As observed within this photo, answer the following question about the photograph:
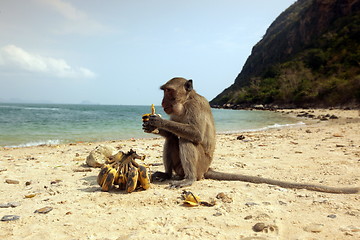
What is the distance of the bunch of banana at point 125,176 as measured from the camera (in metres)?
4.25

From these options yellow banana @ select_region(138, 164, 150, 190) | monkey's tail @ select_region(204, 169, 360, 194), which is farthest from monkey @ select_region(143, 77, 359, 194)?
yellow banana @ select_region(138, 164, 150, 190)

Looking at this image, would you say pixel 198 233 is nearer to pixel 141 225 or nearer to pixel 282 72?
pixel 141 225

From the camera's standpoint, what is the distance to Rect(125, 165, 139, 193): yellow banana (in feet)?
13.8

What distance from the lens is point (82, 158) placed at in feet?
26.0

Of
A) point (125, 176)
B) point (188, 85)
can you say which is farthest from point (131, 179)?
point (188, 85)

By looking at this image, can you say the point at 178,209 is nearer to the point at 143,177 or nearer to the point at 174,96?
the point at 143,177

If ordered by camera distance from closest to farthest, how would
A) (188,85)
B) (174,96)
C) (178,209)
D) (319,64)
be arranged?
1. (178,209)
2. (174,96)
3. (188,85)
4. (319,64)

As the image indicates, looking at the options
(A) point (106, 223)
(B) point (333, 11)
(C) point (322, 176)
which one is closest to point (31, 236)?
(A) point (106, 223)

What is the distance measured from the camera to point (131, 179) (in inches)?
166

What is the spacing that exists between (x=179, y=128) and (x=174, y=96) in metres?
0.64

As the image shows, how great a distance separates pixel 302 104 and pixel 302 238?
45.4 meters

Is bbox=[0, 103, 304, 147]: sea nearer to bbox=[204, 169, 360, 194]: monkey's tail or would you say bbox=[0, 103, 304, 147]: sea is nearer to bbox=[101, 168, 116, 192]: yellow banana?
bbox=[101, 168, 116, 192]: yellow banana

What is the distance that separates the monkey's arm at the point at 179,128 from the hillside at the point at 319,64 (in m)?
36.1

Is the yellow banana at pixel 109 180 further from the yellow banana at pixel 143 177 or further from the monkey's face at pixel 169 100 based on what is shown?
the monkey's face at pixel 169 100
